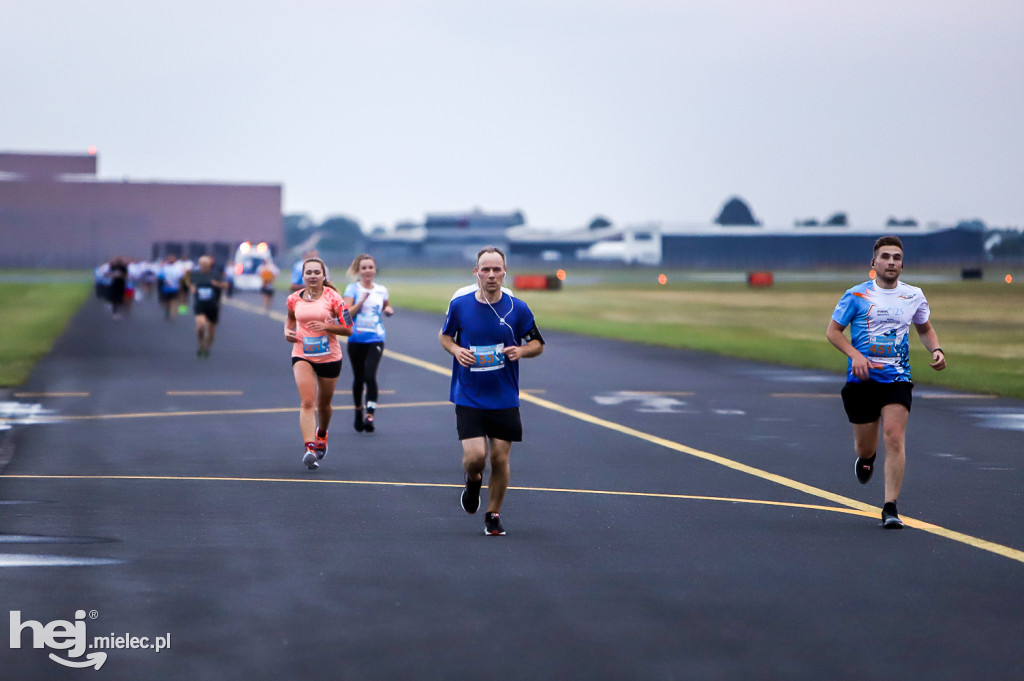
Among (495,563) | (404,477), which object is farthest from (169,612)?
(404,477)

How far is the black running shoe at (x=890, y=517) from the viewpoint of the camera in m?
8.91

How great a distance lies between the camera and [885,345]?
9258mm

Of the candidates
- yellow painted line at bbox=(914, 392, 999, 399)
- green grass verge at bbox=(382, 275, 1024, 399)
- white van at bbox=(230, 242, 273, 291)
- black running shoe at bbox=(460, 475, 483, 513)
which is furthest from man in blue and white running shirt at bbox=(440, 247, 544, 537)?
white van at bbox=(230, 242, 273, 291)

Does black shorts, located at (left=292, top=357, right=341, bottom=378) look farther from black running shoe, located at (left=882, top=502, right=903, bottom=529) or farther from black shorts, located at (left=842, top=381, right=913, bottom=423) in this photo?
black running shoe, located at (left=882, top=502, right=903, bottom=529)

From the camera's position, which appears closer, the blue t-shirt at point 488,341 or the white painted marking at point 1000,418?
the blue t-shirt at point 488,341

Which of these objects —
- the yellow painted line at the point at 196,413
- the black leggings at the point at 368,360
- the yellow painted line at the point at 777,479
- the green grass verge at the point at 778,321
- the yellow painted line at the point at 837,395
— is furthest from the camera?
the green grass verge at the point at 778,321

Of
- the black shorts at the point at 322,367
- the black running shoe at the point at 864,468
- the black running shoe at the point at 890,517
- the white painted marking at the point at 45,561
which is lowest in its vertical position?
the white painted marking at the point at 45,561

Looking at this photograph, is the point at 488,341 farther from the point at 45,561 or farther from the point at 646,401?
the point at 646,401

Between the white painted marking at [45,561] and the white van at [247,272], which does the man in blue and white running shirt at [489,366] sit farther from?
the white van at [247,272]

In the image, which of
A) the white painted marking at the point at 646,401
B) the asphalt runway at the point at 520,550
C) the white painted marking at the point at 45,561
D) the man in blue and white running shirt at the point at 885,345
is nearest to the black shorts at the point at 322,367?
the asphalt runway at the point at 520,550

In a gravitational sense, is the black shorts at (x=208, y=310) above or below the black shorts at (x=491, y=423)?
below

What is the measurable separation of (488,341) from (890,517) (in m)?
2.75

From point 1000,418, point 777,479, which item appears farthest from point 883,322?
point 1000,418
